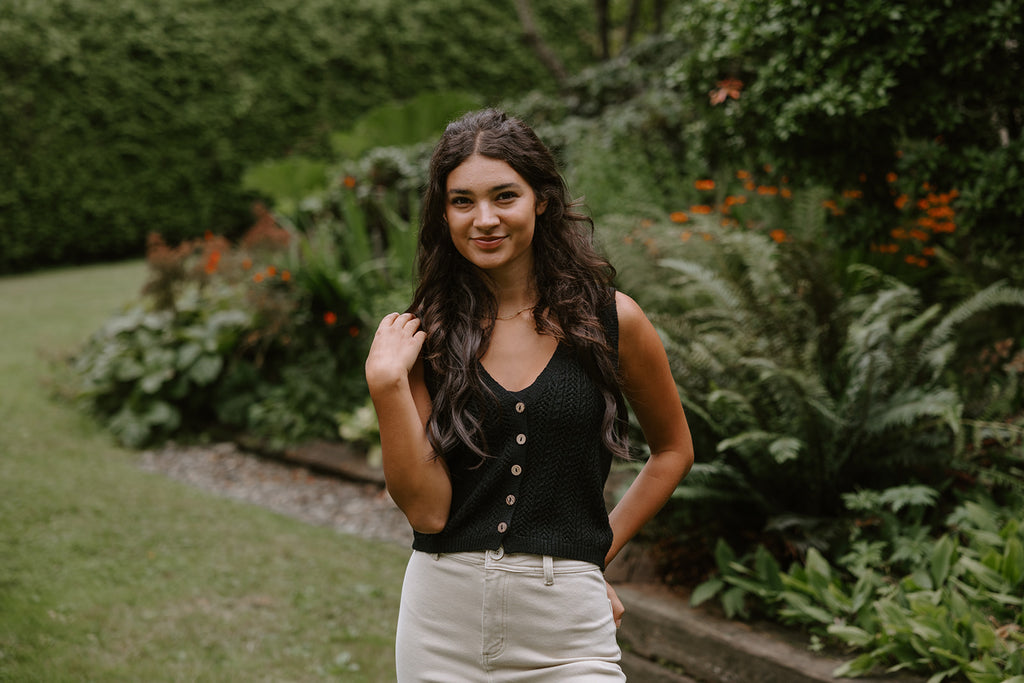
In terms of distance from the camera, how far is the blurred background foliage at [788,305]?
310cm

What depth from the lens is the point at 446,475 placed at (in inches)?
65.3

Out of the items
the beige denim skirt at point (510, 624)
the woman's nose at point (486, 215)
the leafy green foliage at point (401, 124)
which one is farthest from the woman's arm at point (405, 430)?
the leafy green foliage at point (401, 124)

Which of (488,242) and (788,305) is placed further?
(788,305)

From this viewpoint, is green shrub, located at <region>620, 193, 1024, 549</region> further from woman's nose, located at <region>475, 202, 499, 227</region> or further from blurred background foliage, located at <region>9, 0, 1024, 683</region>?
woman's nose, located at <region>475, 202, 499, 227</region>

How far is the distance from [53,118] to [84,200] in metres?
1.20

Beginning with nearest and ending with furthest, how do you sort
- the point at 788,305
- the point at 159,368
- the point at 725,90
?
the point at 788,305
the point at 725,90
the point at 159,368

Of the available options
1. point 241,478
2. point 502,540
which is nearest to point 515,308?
point 502,540

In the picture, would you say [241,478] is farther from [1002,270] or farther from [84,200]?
[84,200]

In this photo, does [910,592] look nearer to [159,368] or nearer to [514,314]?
[514,314]

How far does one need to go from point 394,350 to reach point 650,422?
596 mm

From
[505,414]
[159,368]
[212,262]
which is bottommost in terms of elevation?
[159,368]

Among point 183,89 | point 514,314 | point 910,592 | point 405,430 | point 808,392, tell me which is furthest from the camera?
point 183,89

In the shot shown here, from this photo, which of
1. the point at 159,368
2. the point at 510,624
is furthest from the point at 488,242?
the point at 159,368

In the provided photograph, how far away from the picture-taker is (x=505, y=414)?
1.66 m
